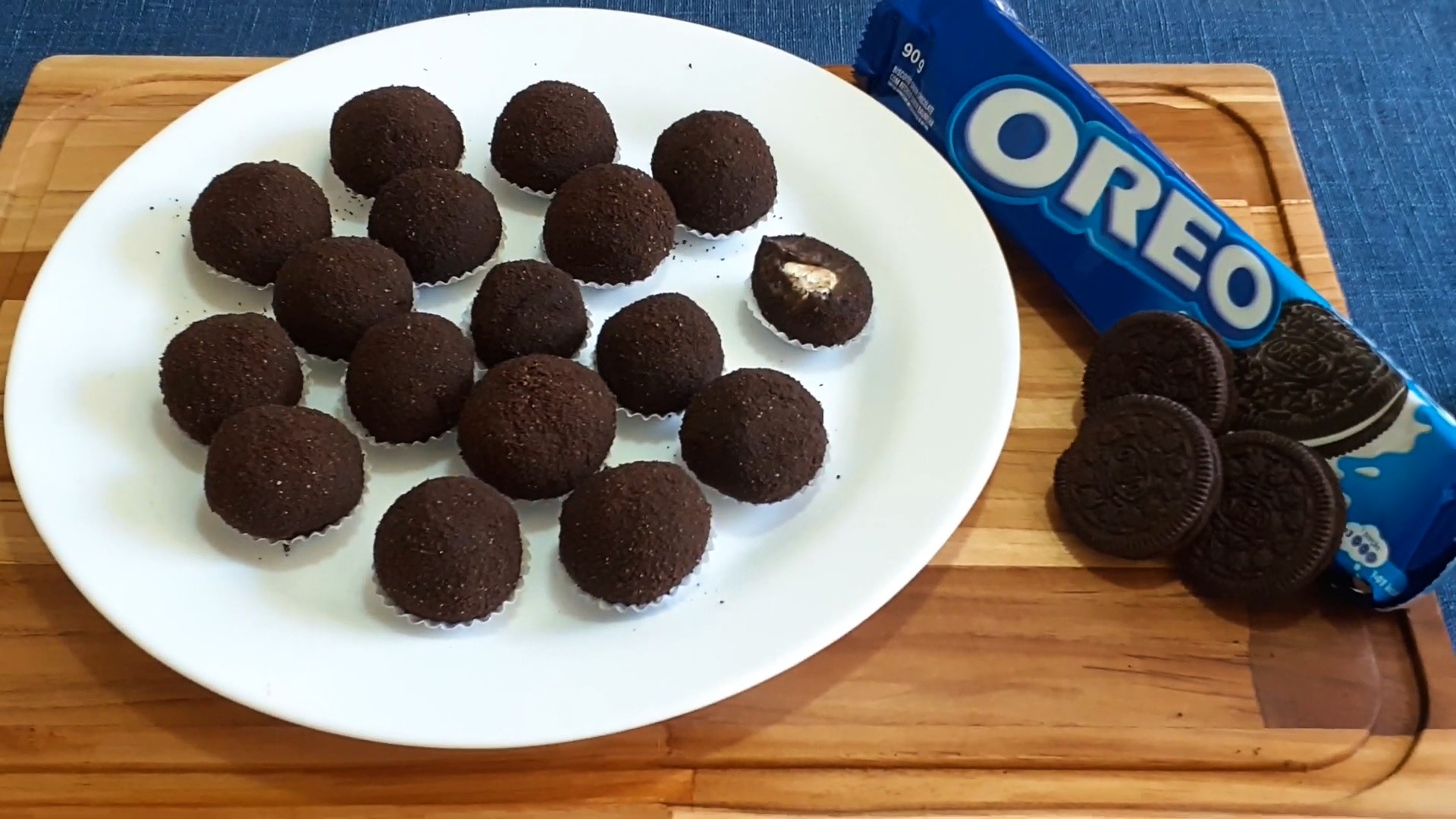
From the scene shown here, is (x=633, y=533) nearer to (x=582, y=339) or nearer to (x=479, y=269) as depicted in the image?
(x=582, y=339)

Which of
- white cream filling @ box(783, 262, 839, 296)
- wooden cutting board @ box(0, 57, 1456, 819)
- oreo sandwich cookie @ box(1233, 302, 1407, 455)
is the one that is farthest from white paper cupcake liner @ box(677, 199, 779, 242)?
oreo sandwich cookie @ box(1233, 302, 1407, 455)

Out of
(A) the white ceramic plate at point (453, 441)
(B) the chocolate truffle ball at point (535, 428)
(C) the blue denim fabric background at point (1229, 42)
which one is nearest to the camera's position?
(A) the white ceramic plate at point (453, 441)

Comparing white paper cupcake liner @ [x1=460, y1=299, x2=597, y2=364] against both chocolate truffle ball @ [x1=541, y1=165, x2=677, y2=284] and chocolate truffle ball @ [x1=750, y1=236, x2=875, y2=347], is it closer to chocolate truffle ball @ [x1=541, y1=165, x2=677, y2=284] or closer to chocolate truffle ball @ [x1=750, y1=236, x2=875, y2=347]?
chocolate truffle ball @ [x1=541, y1=165, x2=677, y2=284]

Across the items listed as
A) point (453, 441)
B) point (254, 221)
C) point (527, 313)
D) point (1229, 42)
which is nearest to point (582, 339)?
point (527, 313)

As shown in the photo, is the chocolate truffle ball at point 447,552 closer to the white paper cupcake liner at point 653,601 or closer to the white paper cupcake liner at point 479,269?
the white paper cupcake liner at point 653,601

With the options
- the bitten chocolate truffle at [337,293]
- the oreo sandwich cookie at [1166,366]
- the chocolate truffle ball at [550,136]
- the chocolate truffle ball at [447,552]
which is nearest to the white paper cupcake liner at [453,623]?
the chocolate truffle ball at [447,552]
